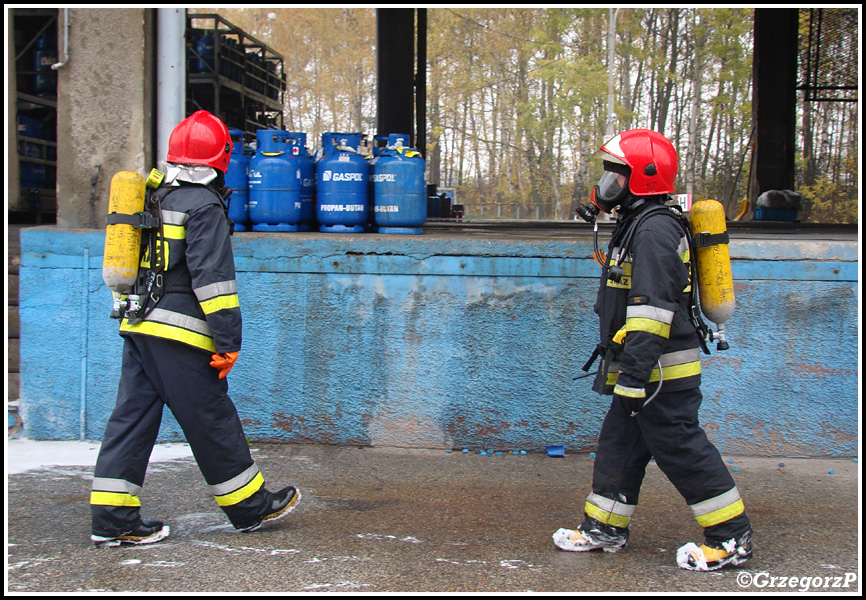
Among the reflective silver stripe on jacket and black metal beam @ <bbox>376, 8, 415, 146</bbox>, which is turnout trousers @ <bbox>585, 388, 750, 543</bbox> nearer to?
the reflective silver stripe on jacket

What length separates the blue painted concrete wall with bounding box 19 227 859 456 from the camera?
4.70 metres

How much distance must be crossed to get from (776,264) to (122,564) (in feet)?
13.2

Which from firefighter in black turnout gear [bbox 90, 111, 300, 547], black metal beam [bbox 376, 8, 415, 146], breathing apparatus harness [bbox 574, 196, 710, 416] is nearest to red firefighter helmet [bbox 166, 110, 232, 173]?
firefighter in black turnout gear [bbox 90, 111, 300, 547]

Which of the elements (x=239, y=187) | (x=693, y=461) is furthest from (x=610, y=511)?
(x=239, y=187)

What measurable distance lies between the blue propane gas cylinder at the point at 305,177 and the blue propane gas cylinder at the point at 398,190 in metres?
Result: 0.50

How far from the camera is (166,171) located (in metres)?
3.42

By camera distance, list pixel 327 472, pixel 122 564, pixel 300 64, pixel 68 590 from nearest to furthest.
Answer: pixel 68 590 → pixel 122 564 → pixel 327 472 → pixel 300 64

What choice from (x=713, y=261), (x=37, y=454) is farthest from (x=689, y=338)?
(x=37, y=454)

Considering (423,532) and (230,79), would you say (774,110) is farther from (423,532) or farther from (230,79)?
(423,532)

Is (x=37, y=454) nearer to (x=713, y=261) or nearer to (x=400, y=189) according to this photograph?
(x=400, y=189)

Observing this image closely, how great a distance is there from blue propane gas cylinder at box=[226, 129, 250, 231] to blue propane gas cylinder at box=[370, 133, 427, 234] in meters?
0.98

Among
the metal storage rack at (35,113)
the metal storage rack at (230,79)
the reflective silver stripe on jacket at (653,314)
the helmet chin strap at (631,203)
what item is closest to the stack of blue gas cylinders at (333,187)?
the helmet chin strap at (631,203)

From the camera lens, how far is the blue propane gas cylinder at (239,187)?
5406 mm

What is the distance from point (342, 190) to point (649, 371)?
2968 mm
